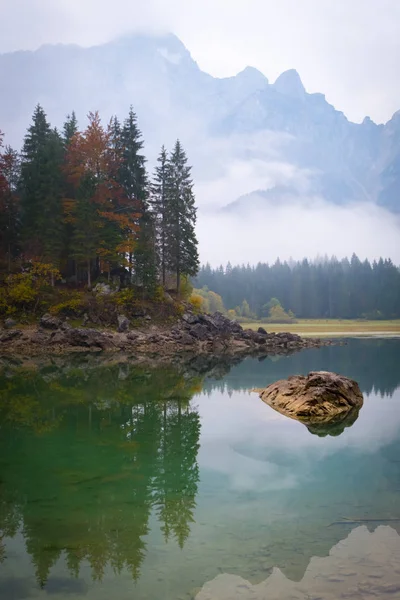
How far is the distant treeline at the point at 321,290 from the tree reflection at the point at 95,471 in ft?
432

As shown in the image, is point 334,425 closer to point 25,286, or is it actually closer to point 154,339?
point 154,339

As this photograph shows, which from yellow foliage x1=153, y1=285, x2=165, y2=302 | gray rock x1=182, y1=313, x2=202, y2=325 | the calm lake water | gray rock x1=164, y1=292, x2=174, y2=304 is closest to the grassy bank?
gray rock x1=182, y1=313, x2=202, y2=325

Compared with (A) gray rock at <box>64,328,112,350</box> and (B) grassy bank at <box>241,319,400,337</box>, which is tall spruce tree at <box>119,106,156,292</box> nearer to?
(A) gray rock at <box>64,328,112,350</box>

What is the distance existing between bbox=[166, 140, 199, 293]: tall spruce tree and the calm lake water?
3825cm

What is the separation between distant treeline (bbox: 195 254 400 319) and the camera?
5979 inches

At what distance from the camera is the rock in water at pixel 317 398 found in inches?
729

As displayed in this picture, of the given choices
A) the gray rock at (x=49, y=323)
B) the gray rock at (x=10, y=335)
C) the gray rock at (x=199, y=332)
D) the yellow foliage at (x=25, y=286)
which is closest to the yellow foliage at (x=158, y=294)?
the gray rock at (x=199, y=332)

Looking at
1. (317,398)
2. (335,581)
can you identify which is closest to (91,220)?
(317,398)

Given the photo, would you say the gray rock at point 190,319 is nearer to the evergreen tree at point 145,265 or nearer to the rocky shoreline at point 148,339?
the rocky shoreline at point 148,339

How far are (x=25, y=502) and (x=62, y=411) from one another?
383 inches

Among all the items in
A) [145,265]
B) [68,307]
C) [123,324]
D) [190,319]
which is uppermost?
[145,265]

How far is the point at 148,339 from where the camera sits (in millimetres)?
47750

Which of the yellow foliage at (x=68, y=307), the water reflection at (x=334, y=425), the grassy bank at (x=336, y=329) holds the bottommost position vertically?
the water reflection at (x=334, y=425)

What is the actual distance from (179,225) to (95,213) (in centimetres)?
1121
